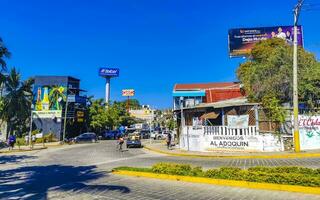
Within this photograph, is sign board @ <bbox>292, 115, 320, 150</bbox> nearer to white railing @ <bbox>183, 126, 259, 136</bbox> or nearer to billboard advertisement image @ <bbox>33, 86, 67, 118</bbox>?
white railing @ <bbox>183, 126, 259, 136</bbox>

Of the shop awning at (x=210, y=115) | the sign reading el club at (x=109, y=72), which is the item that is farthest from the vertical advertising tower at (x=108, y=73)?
the shop awning at (x=210, y=115)

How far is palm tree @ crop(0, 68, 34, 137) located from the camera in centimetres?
4556

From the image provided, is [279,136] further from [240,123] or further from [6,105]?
[6,105]

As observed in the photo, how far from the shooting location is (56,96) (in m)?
49.5

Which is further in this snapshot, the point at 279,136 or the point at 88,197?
the point at 279,136

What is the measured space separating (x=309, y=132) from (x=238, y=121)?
4.64 m

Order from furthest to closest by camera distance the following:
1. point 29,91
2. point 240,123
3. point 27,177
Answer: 1. point 29,91
2. point 240,123
3. point 27,177

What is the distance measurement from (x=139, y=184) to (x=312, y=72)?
60.8ft

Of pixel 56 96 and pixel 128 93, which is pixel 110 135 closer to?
pixel 56 96

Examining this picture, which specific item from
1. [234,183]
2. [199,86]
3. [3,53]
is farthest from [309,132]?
[199,86]

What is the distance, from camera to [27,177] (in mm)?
13867

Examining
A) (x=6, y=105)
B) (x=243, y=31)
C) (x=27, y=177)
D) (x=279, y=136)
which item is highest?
(x=243, y=31)

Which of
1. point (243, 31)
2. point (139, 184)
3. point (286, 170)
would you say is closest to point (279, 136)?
point (286, 170)

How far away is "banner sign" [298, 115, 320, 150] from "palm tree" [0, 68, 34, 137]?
38880 mm
